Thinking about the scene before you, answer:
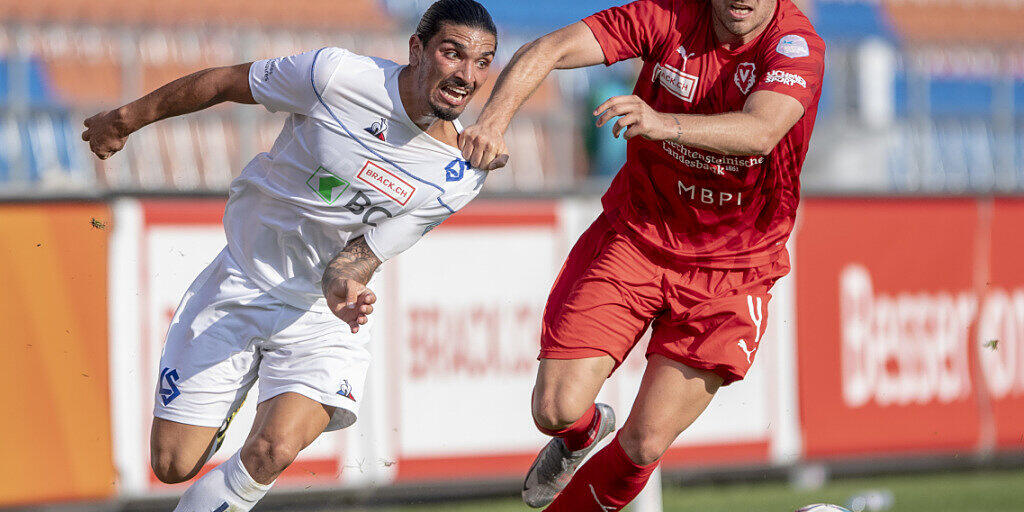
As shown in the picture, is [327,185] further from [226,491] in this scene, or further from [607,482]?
[607,482]

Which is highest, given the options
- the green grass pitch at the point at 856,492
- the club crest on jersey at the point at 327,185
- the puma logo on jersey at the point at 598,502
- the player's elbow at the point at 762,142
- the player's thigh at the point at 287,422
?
the player's elbow at the point at 762,142

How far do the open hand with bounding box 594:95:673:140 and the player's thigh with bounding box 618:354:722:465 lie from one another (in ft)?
5.12

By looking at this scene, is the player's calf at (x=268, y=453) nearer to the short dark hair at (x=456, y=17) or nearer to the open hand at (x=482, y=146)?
the open hand at (x=482, y=146)

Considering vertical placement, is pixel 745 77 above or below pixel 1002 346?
above

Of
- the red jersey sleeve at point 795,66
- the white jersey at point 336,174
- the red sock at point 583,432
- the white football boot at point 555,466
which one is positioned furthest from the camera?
the white football boot at point 555,466

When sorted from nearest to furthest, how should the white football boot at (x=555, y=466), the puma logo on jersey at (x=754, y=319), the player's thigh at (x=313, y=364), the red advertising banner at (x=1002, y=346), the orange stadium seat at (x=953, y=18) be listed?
1. the player's thigh at (x=313, y=364)
2. the puma logo on jersey at (x=754, y=319)
3. the white football boot at (x=555, y=466)
4. the red advertising banner at (x=1002, y=346)
5. the orange stadium seat at (x=953, y=18)

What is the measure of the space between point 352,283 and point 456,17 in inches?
43.0

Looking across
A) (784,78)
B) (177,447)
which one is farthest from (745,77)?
(177,447)

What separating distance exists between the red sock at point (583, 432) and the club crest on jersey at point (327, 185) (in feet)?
4.93

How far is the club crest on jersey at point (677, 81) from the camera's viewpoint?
539 centimetres

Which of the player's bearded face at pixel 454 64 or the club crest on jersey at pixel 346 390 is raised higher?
the player's bearded face at pixel 454 64

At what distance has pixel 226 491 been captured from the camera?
5379 mm

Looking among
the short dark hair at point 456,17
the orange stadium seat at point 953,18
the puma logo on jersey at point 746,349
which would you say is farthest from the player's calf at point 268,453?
the orange stadium seat at point 953,18

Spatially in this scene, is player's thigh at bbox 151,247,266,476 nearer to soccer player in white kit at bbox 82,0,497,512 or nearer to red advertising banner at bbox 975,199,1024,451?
soccer player in white kit at bbox 82,0,497,512
